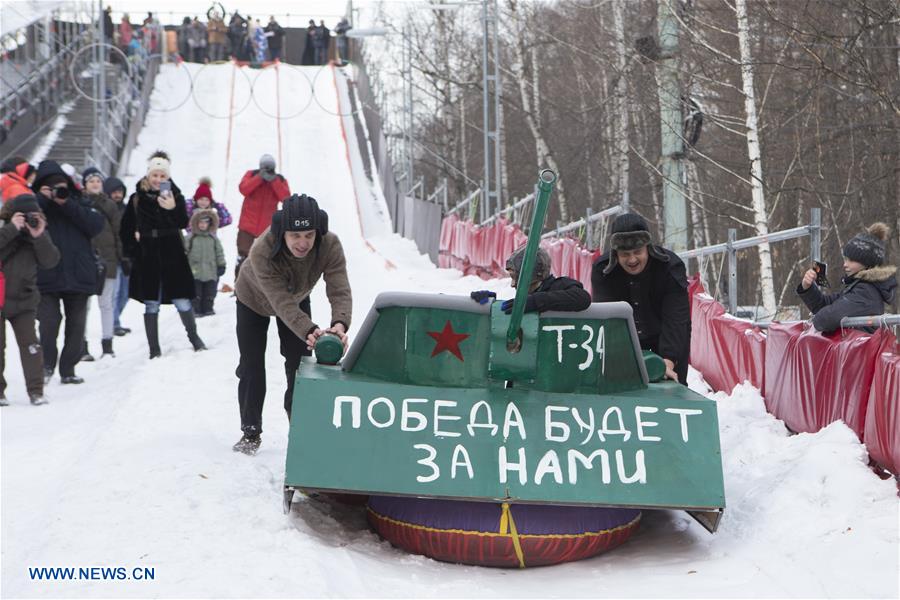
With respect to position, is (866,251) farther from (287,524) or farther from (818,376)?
(287,524)

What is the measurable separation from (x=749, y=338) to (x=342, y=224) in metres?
19.8

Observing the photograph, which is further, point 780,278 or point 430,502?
point 780,278

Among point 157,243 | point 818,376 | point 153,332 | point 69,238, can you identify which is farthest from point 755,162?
point 818,376

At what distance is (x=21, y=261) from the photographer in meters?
10.7

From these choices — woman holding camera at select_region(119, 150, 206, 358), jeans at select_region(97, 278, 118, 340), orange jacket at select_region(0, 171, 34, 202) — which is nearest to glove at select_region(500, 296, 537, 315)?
woman holding camera at select_region(119, 150, 206, 358)

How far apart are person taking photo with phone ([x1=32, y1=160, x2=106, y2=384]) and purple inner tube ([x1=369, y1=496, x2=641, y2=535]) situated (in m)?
6.33

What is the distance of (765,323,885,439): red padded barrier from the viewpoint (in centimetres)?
662

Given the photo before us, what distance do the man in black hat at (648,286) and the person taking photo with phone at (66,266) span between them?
584 cm

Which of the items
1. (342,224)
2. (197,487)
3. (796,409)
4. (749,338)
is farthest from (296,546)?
(342,224)

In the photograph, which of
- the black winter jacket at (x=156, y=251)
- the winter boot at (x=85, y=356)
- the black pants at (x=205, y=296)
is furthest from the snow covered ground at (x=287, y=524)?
the black pants at (x=205, y=296)

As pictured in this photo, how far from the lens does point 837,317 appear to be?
724 centimetres

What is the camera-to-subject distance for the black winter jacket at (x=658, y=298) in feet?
23.2

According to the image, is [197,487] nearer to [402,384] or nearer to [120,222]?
[402,384]

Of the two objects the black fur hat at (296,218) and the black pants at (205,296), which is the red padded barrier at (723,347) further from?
the black pants at (205,296)
